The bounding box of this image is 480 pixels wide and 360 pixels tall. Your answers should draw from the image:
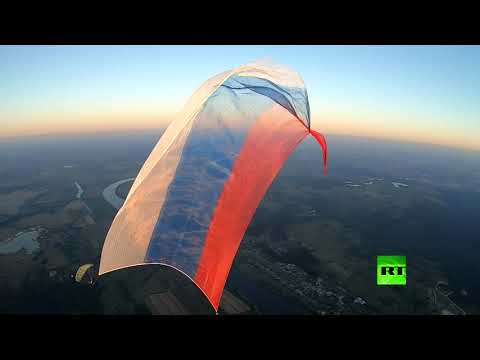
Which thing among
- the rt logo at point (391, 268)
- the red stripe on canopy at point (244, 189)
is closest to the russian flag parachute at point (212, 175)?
the red stripe on canopy at point (244, 189)

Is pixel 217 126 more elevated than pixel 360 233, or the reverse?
pixel 217 126

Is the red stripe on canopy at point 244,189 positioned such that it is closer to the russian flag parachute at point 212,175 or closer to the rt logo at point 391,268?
the russian flag parachute at point 212,175

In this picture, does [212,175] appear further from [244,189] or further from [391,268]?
[391,268]

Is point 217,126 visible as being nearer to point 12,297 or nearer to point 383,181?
point 12,297

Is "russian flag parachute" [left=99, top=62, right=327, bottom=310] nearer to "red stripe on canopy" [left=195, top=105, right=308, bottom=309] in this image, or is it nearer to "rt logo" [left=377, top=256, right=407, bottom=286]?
"red stripe on canopy" [left=195, top=105, right=308, bottom=309]

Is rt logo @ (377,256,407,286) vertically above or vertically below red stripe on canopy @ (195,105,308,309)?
below

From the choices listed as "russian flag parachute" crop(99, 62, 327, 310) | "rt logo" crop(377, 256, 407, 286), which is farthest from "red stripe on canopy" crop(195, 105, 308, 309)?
"rt logo" crop(377, 256, 407, 286)
